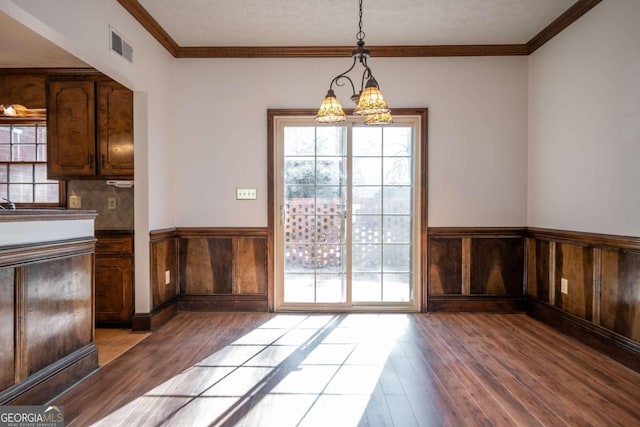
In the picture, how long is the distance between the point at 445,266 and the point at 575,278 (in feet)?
3.87

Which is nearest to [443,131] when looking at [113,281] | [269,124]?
[269,124]

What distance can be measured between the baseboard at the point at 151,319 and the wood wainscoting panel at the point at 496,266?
3.31 meters

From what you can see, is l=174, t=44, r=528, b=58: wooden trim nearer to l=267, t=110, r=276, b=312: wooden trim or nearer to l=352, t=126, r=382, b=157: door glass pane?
l=267, t=110, r=276, b=312: wooden trim

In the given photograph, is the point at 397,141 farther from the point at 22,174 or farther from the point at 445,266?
the point at 22,174

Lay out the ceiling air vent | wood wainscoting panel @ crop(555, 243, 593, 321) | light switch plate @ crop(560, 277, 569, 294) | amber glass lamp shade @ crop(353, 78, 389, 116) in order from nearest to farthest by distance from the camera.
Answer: amber glass lamp shade @ crop(353, 78, 389, 116), the ceiling air vent, wood wainscoting panel @ crop(555, 243, 593, 321), light switch plate @ crop(560, 277, 569, 294)

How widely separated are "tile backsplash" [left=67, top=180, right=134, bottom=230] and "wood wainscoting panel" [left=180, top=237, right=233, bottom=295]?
2.07 feet

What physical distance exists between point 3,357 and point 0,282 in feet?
1.27

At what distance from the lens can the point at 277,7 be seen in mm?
3111

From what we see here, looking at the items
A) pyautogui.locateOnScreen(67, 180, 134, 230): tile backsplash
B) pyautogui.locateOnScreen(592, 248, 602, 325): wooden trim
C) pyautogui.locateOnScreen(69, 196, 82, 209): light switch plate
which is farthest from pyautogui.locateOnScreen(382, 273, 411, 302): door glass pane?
pyautogui.locateOnScreen(69, 196, 82, 209): light switch plate

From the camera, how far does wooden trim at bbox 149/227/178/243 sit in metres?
3.39

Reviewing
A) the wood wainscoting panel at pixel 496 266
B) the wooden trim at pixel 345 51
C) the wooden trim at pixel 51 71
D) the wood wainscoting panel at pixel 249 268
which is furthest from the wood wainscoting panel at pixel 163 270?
the wood wainscoting panel at pixel 496 266

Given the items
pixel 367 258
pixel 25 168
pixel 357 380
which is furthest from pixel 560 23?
pixel 25 168

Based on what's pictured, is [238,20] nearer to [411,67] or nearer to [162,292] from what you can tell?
[411,67]

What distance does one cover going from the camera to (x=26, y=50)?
343 centimetres
